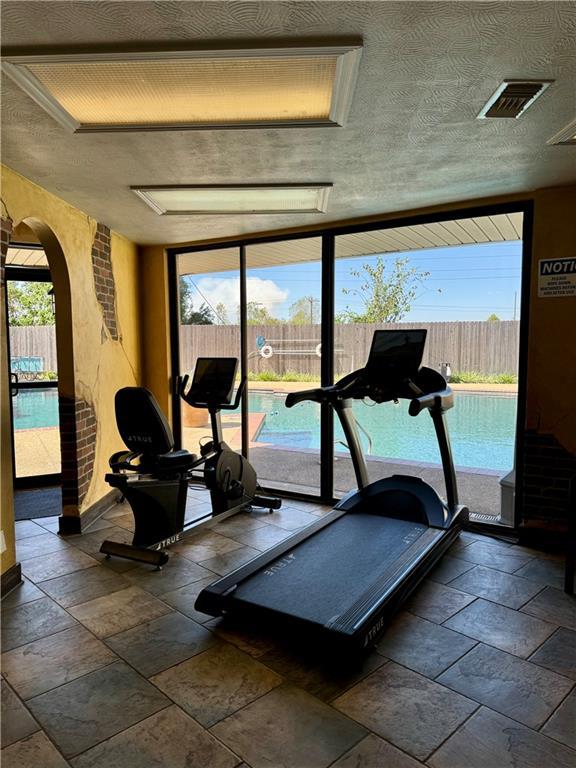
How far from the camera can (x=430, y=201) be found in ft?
13.0

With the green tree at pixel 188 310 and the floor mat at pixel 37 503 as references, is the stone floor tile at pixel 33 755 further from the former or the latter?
the green tree at pixel 188 310

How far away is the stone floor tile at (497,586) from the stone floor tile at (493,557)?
0.10 m

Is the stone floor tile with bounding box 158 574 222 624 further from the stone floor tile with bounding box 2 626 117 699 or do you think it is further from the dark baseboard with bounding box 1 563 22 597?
the dark baseboard with bounding box 1 563 22 597

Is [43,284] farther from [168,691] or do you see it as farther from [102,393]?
[168,691]

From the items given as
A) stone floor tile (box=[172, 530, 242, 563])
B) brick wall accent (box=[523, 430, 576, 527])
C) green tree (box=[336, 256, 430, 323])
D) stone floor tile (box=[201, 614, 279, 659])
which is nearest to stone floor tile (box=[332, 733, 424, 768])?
stone floor tile (box=[201, 614, 279, 659])

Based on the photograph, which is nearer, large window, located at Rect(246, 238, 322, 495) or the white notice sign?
the white notice sign

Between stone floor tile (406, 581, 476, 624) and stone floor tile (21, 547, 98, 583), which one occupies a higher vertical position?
stone floor tile (406, 581, 476, 624)

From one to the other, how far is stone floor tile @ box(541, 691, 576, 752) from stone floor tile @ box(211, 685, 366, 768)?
0.73m

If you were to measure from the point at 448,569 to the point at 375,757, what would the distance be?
172 centimetres

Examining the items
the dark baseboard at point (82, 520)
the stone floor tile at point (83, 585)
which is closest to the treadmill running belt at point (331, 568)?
the stone floor tile at point (83, 585)

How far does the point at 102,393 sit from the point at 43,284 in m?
1.63

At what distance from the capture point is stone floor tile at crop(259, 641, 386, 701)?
2.22 m

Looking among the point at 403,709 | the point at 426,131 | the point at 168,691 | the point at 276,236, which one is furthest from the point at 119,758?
the point at 276,236

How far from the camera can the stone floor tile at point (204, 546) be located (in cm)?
364
